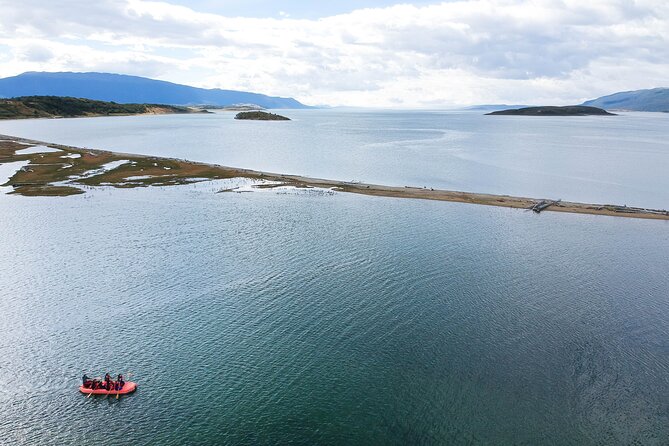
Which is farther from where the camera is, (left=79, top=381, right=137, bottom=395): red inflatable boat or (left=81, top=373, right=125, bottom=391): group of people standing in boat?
(left=81, top=373, right=125, bottom=391): group of people standing in boat

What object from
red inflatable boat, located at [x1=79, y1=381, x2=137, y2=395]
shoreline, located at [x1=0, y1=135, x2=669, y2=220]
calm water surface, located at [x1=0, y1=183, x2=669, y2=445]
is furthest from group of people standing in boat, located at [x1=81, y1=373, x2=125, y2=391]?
shoreline, located at [x1=0, y1=135, x2=669, y2=220]

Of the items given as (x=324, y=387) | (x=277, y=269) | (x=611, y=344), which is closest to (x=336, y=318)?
(x=324, y=387)

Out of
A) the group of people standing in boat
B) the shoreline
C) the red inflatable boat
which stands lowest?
the red inflatable boat

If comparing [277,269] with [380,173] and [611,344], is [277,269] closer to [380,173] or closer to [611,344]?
[611,344]

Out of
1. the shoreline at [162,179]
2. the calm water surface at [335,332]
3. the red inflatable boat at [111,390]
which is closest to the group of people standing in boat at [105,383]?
the red inflatable boat at [111,390]

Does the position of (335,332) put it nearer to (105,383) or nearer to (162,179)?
(105,383)

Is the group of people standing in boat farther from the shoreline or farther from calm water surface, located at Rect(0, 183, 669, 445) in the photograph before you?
the shoreline

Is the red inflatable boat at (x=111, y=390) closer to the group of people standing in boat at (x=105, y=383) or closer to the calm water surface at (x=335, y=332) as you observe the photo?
the group of people standing in boat at (x=105, y=383)

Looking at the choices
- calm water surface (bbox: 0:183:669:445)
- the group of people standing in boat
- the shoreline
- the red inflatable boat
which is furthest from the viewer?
the shoreline
